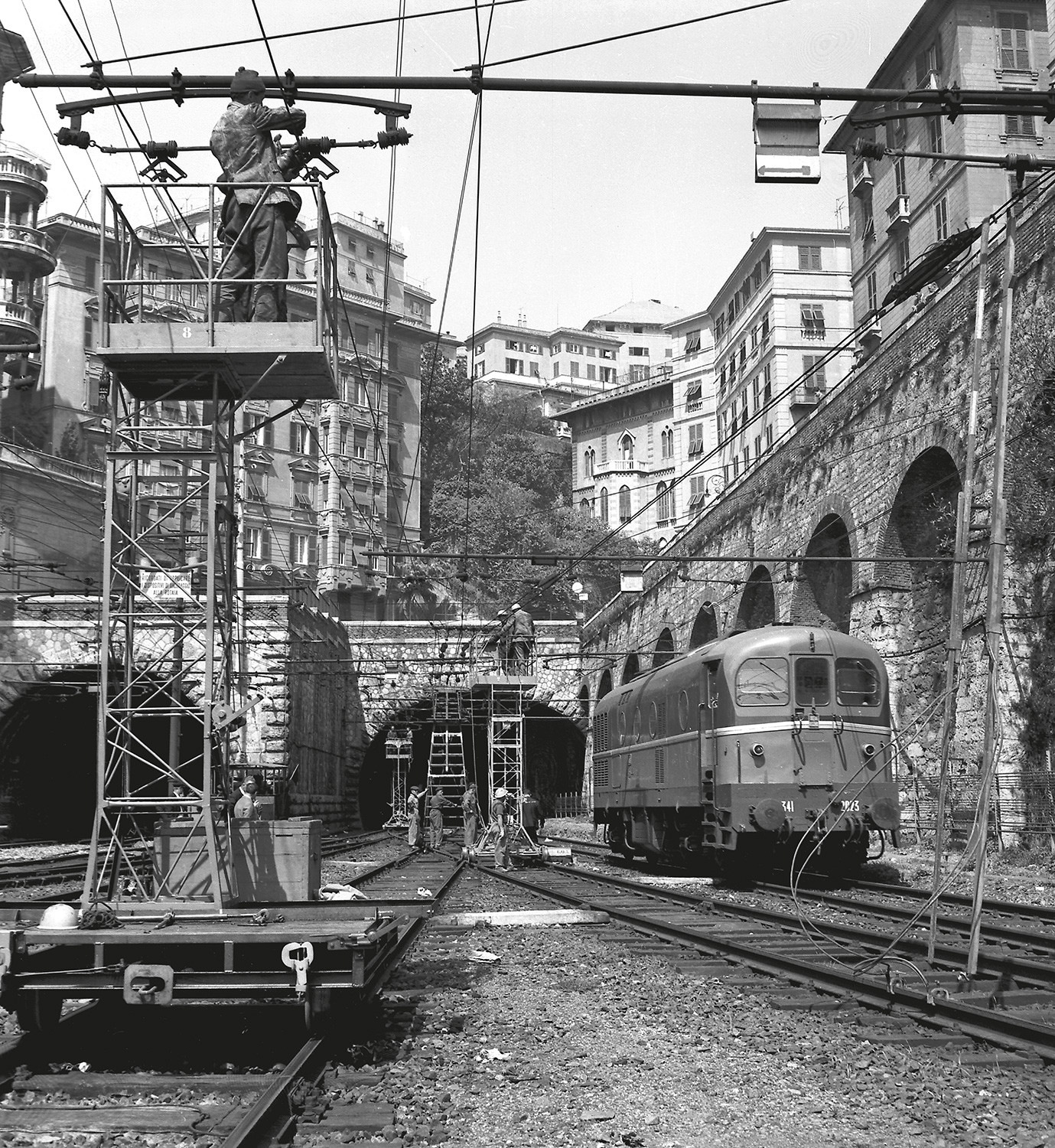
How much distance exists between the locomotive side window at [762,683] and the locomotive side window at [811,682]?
0.18 metres

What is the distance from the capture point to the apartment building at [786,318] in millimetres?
64625

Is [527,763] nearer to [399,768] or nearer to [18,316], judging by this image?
[399,768]

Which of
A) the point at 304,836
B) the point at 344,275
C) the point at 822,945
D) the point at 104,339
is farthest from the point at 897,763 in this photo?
the point at 344,275

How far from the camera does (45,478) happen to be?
43844 millimetres

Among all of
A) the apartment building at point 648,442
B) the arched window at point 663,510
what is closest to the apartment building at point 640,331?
the apartment building at point 648,442

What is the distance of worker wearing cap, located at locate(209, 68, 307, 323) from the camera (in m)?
9.27

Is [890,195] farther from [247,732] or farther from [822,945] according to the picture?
[822,945]

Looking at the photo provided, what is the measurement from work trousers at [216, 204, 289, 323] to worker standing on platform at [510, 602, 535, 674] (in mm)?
28833

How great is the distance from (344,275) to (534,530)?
1988 cm

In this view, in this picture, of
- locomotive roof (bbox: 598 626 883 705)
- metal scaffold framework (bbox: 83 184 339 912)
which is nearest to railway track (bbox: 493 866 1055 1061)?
locomotive roof (bbox: 598 626 883 705)

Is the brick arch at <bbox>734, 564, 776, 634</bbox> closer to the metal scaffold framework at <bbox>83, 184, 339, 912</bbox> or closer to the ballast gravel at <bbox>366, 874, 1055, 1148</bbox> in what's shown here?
the metal scaffold framework at <bbox>83, 184, 339, 912</bbox>

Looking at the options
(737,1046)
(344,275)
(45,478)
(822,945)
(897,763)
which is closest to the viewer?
(737,1046)

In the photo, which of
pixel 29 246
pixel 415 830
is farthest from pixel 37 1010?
pixel 29 246

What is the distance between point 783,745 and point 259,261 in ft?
31.5
